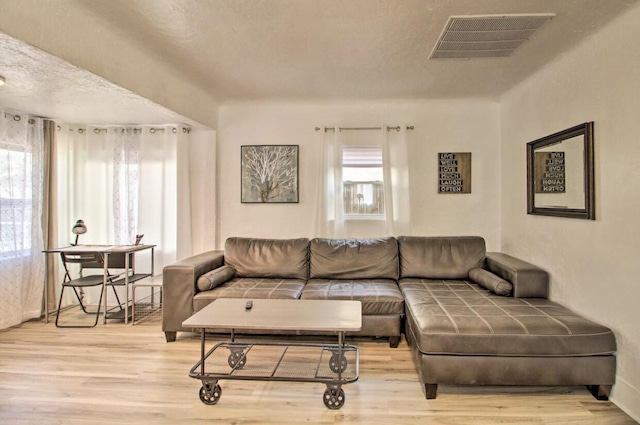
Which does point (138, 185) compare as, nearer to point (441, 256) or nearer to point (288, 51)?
point (288, 51)

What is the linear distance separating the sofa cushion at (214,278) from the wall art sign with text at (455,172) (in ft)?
8.25

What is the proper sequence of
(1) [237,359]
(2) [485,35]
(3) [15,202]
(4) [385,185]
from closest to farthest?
(2) [485,35] → (1) [237,359] → (3) [15,202] → (4) [385,185]

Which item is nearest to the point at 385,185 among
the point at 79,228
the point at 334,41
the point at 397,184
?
the point at 397,184

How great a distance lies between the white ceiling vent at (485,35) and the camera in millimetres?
2137

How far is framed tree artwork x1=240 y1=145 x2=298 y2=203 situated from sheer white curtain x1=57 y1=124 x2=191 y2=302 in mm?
691

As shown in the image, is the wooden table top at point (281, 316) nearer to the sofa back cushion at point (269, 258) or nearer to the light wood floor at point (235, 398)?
the light wood floor at point (235, 398)

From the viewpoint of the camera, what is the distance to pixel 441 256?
11.6 feet

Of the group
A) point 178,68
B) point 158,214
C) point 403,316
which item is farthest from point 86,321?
point 403,316

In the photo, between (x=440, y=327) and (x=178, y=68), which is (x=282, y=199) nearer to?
(x=178, y=68)

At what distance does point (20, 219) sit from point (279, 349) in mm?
2959

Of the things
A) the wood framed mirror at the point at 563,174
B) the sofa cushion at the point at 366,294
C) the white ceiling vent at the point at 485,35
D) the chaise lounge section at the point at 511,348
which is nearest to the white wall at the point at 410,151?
the wood framed mirror at the point at 563,174

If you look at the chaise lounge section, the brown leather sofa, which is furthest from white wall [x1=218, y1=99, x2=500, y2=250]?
the chaise lounge section

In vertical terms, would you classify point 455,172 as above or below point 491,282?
above

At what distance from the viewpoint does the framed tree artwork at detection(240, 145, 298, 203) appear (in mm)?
4043
